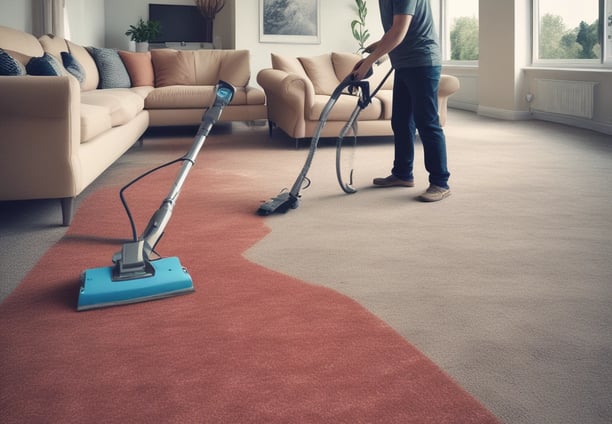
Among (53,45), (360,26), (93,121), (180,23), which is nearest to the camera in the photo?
(93,121)

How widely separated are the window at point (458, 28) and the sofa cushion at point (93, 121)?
6.51 meters

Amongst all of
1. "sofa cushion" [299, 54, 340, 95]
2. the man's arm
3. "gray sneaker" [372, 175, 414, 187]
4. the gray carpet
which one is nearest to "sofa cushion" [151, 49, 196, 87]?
"sofa cushion" [299, 54, 340, 95]

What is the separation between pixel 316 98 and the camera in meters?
5.39

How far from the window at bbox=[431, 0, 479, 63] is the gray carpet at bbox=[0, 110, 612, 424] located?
4.83m

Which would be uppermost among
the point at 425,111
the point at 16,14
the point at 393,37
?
the point at 16,14

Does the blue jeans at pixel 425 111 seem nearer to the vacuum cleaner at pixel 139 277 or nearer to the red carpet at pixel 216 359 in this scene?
the red carpet at pixel 216 359

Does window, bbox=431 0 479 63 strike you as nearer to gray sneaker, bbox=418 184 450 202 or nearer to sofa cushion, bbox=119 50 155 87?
sofa cushion, bbox=119 50 155 87

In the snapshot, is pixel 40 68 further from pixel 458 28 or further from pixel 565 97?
pixel 458 28

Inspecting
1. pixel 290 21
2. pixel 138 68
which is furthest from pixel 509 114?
pixel 138 68

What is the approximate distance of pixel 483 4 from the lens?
25.1 feet

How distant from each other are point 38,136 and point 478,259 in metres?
1.79

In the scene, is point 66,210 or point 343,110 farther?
point 343,110

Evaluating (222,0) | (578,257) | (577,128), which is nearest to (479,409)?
(578,257)

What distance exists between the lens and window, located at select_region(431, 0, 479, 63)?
8.88m
